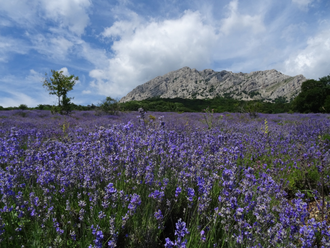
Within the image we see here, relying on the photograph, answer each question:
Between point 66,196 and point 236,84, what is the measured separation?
197m

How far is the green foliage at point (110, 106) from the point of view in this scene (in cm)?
1722

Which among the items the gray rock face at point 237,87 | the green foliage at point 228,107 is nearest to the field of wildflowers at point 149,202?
the green foliage at point 228,107

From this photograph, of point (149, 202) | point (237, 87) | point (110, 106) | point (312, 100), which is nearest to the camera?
point (149, 202)

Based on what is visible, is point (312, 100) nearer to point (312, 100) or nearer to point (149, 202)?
point (312, 100)

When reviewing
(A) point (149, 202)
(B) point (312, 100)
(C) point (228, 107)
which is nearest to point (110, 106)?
(A) point (149, 202)

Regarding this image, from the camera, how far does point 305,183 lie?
149 inches

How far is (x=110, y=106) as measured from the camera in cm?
1722

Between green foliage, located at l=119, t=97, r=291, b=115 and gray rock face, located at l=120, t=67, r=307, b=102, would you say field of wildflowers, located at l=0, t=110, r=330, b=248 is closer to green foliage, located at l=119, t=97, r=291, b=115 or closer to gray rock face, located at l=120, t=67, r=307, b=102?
green foliage, located at l=119, t=97, r=291, b=115

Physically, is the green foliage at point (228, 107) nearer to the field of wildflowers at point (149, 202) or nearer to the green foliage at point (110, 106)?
the green foliage at point (110, 106)

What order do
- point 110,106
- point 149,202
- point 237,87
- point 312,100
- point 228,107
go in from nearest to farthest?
point 149,202 < point 110,106 < point 312,100 < point 228,107 < point 237,87

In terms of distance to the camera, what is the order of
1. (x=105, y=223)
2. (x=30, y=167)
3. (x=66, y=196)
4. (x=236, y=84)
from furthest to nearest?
(x=236, y=84)
(x=30, y=167)
(x=66, y=196)
(x=105, y=223)

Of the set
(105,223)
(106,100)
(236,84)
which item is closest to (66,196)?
(105,223)

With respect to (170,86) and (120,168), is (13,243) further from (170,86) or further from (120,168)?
(170,86)

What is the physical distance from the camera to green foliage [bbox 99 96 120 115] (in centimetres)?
1722
